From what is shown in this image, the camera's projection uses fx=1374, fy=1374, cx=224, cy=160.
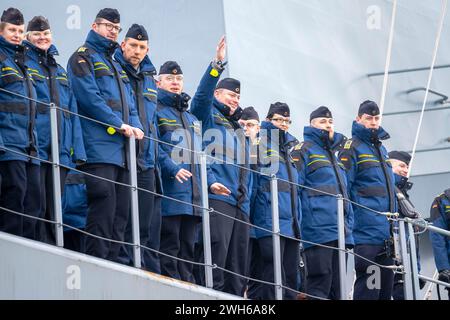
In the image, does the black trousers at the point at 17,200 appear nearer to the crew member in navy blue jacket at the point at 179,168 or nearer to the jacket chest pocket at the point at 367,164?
the crew member in navy blue jacket at the point at 179,168

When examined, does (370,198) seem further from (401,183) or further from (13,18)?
(13,18)

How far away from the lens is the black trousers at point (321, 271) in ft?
26.5

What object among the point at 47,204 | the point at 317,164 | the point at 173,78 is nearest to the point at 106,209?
the point at 47,204

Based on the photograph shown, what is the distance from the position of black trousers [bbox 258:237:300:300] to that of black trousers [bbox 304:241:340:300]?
0.12 meters

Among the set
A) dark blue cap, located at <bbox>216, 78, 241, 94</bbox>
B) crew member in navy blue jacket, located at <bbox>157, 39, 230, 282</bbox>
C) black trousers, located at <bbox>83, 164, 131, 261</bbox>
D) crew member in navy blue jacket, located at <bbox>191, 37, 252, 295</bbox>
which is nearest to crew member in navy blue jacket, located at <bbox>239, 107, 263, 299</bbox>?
crew member in navy blue jacket, located at <bbox>191, 37, 252, 295</bbox>

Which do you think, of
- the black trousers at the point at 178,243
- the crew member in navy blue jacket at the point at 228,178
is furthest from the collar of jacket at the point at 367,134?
the black trousers at the point at 178,243

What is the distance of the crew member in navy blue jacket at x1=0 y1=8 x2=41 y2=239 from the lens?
6.64m

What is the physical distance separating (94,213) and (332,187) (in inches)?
78.6

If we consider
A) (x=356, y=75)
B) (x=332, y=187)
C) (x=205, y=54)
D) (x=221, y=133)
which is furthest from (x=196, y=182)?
(x=356, y=75)

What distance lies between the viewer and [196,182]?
24.8 feet

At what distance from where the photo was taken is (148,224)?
714cm

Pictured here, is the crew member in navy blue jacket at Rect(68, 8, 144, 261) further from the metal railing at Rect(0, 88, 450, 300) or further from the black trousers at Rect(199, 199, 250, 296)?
the black trousers at Rect(199, 199, 250, 296)

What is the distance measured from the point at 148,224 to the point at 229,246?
70 cm

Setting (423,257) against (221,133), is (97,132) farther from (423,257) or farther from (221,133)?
(423,257)
